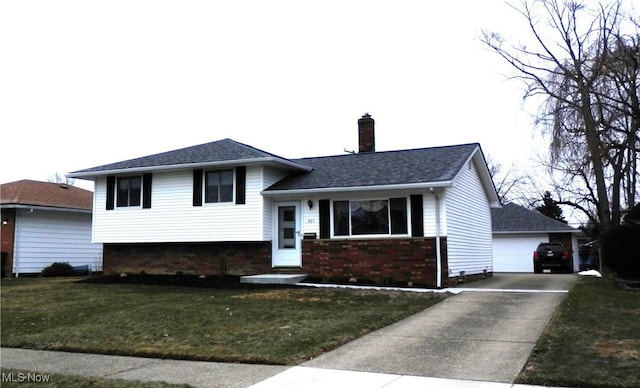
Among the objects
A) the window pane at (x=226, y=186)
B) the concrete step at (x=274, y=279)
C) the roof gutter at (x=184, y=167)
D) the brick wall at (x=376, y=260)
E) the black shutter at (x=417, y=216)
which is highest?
the roof gutter at (x=184, y=167)

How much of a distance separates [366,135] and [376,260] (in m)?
7.86

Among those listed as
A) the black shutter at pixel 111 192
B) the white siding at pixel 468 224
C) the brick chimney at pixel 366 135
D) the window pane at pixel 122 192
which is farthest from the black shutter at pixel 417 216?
the black shutter at pixel 111 192

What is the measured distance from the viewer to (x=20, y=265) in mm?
22094

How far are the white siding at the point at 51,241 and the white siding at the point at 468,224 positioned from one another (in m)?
16.3

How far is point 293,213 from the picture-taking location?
1828 cm

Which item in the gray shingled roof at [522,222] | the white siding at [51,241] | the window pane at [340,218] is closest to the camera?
the window pane at [340,218]

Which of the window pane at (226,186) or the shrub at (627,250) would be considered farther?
the window pane at (226,186)

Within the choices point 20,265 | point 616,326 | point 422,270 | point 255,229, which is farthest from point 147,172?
point 616,326

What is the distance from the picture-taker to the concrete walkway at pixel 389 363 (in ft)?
20.6

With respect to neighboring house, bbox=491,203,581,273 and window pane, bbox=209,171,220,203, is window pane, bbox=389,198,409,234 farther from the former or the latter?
neighboring house, bbox=491,203,581,273

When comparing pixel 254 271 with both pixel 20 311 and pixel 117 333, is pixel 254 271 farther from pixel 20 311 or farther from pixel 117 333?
pixel 117 333

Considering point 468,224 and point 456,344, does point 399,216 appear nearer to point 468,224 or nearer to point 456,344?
point 468,224

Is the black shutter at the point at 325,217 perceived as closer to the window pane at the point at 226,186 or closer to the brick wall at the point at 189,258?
the brick wall at the point at 189,258

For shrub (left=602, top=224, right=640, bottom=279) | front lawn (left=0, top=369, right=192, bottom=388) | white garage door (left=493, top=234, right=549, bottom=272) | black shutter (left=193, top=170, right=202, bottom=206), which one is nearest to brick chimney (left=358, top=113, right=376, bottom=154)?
black shutter (left=193, top=170, right=202, bottom=206)
